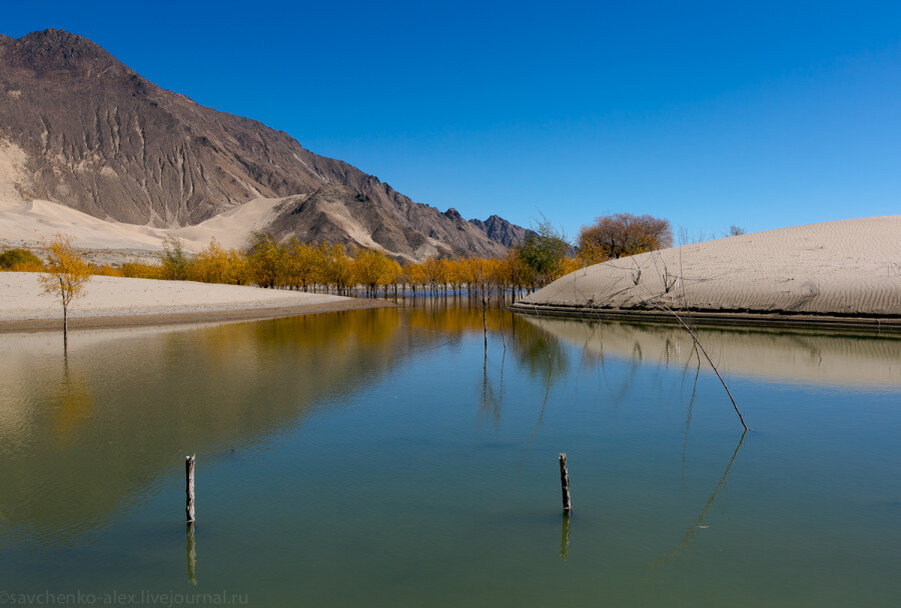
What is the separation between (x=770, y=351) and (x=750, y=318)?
61.5 ft

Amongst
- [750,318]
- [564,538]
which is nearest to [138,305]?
[564,538]

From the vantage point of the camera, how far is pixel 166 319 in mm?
48781

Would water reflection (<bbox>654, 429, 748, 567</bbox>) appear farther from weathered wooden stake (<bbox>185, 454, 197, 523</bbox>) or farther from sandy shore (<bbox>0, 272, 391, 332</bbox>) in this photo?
sandy shore (<bbox>0, 272, 391, 332</bbox>)

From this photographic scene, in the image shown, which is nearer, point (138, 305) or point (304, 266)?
point (138, 305)

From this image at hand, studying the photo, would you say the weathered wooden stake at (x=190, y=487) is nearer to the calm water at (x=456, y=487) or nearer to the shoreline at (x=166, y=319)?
the calm water at (x=456, y=487)

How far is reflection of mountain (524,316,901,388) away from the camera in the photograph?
70.8ft

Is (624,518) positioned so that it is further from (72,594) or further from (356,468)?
(72,594)

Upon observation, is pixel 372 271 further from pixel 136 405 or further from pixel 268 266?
pixel 136 405

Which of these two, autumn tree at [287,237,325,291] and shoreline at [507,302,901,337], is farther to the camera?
autumn tree at [287,237,325,291]

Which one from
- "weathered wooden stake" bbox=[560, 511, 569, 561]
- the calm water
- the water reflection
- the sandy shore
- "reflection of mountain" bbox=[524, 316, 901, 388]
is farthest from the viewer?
the sandy shore

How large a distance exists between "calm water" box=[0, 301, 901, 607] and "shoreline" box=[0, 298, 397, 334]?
2308 cm

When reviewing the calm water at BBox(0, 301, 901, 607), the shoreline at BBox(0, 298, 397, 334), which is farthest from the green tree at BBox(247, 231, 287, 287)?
the calm water at BBox(0, 301, 901, 607)

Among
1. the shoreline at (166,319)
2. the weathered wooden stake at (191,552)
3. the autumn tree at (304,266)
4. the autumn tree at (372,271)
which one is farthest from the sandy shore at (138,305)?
the weathered wooden stake at (191,552)

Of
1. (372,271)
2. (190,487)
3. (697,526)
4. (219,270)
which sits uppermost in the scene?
(372,271)
